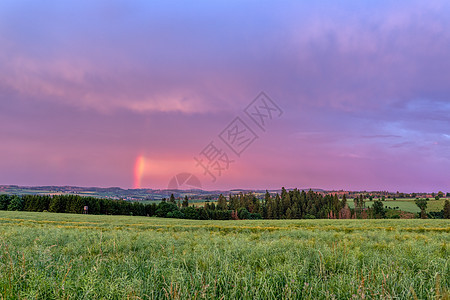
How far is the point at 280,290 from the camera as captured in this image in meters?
3.71

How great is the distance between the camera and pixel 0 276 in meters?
3.82

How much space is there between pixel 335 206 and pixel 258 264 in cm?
15380

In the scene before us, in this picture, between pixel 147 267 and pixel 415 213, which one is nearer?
pixel 147 267

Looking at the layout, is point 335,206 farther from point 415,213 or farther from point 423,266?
point 423,266

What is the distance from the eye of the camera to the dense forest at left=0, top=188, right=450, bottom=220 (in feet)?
348

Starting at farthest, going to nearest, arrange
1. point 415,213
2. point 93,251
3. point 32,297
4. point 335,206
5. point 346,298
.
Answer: point 335,206
point 415,213
point 93,251
point 346,298
point 32,297

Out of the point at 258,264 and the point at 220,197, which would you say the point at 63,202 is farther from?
the point at 258,264

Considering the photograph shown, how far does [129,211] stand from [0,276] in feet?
383

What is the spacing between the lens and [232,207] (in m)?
155

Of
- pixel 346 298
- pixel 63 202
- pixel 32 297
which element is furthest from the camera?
pixel 63 202

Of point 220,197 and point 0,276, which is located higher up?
point 0,276

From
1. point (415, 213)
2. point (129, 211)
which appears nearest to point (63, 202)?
point (129, 211)

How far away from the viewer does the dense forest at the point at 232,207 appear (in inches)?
4171

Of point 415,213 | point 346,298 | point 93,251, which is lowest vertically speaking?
point 415,213
